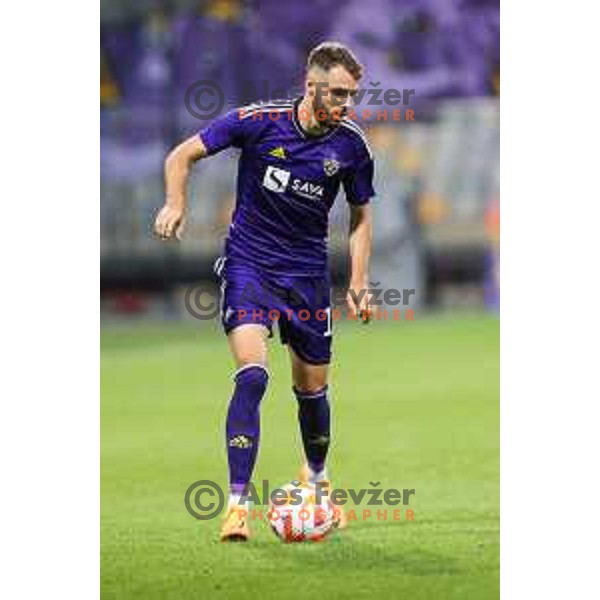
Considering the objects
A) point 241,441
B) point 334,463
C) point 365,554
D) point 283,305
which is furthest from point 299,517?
point 334,463

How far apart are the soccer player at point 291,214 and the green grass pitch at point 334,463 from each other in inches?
17.1

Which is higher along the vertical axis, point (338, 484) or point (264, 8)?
point (264, 8)

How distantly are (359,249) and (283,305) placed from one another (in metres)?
0.50

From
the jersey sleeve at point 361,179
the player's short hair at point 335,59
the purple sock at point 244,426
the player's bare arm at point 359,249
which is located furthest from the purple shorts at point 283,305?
the player's short hair at point 335,59

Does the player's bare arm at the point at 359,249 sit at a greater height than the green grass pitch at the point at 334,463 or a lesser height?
greater

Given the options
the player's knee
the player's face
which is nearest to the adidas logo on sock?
the player's knee

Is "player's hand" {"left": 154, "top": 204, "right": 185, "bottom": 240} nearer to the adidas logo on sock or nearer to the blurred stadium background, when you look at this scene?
the adidas logo on sock

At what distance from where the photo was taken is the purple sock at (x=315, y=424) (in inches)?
317

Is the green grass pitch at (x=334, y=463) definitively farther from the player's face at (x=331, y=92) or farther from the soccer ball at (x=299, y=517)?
the player's face at (x=331, y=92)
